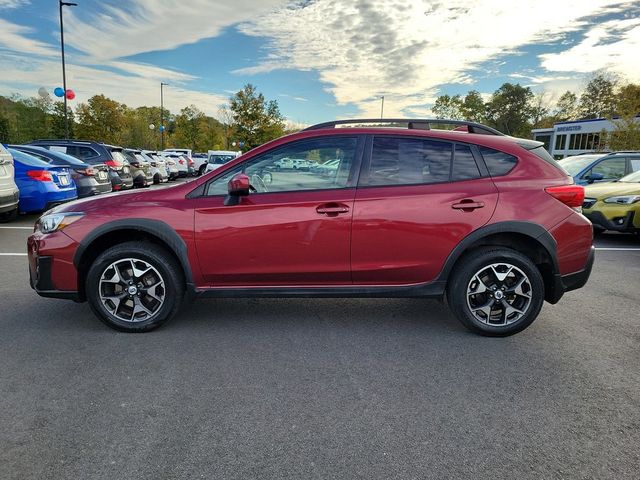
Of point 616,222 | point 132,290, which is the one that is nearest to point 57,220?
point 132,290

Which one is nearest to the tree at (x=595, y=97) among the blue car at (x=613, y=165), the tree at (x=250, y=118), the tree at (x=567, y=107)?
the tree at (x=567, y=107)

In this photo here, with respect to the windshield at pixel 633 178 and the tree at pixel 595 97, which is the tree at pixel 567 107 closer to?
the tree at pixel 595 97

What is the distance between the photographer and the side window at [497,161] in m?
3.75

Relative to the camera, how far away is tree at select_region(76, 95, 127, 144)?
48750mm

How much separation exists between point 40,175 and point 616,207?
1103 centimetres

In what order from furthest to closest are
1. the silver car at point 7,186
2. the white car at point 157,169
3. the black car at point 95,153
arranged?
the white car at point 157,169 → the black car at point 95,153 → the silver car at point 7,186

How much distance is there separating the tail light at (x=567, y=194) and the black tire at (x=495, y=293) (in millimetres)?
561

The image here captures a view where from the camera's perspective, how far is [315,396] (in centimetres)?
282

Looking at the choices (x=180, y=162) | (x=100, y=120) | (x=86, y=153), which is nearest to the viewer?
(x=86, y=153)

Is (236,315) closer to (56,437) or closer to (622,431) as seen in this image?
(56,437)

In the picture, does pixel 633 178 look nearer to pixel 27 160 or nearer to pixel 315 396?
pixel 315 396

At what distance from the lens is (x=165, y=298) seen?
3748mm

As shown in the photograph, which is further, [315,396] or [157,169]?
[157,169]

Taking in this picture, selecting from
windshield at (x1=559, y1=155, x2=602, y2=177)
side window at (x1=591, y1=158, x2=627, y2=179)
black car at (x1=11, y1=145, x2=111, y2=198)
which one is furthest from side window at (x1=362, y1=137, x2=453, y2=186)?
black car at (x1=11, y1=145, x2=111, y2=198)
